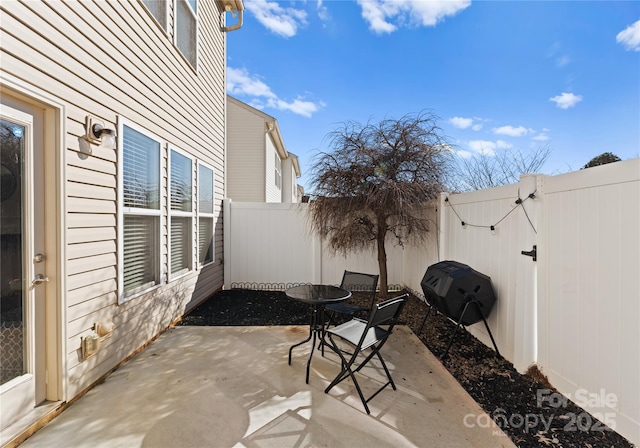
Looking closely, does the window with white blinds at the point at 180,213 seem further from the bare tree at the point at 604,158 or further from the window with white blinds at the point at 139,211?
the bare tree at the point at 604,158

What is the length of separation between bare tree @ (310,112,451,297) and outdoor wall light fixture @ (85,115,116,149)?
2.76 m

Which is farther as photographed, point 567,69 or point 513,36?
point 567,69

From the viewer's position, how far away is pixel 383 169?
4379 mm

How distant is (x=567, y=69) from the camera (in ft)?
25.6

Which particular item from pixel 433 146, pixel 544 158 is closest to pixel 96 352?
pixel 433 146

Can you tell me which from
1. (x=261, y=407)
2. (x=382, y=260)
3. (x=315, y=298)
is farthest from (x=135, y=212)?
(x=382, y=260)

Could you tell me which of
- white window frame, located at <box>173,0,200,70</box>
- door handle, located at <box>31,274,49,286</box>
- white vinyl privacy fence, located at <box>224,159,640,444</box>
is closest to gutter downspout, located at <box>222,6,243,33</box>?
white window frame, located at <box>173,0,200,70</box>

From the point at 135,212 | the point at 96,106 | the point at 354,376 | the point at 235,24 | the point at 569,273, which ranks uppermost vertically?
the point at 235,24

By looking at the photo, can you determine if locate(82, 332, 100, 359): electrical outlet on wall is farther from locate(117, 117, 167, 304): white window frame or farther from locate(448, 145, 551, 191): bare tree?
locate(448, 145, 551, 191): bare tree

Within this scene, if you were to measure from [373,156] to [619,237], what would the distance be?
298cm

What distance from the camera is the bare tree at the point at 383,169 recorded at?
4.30 m

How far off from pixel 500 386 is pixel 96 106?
4.25 meters

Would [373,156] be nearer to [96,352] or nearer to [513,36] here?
[96,352]

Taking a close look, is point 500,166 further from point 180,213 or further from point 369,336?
point 180,213
